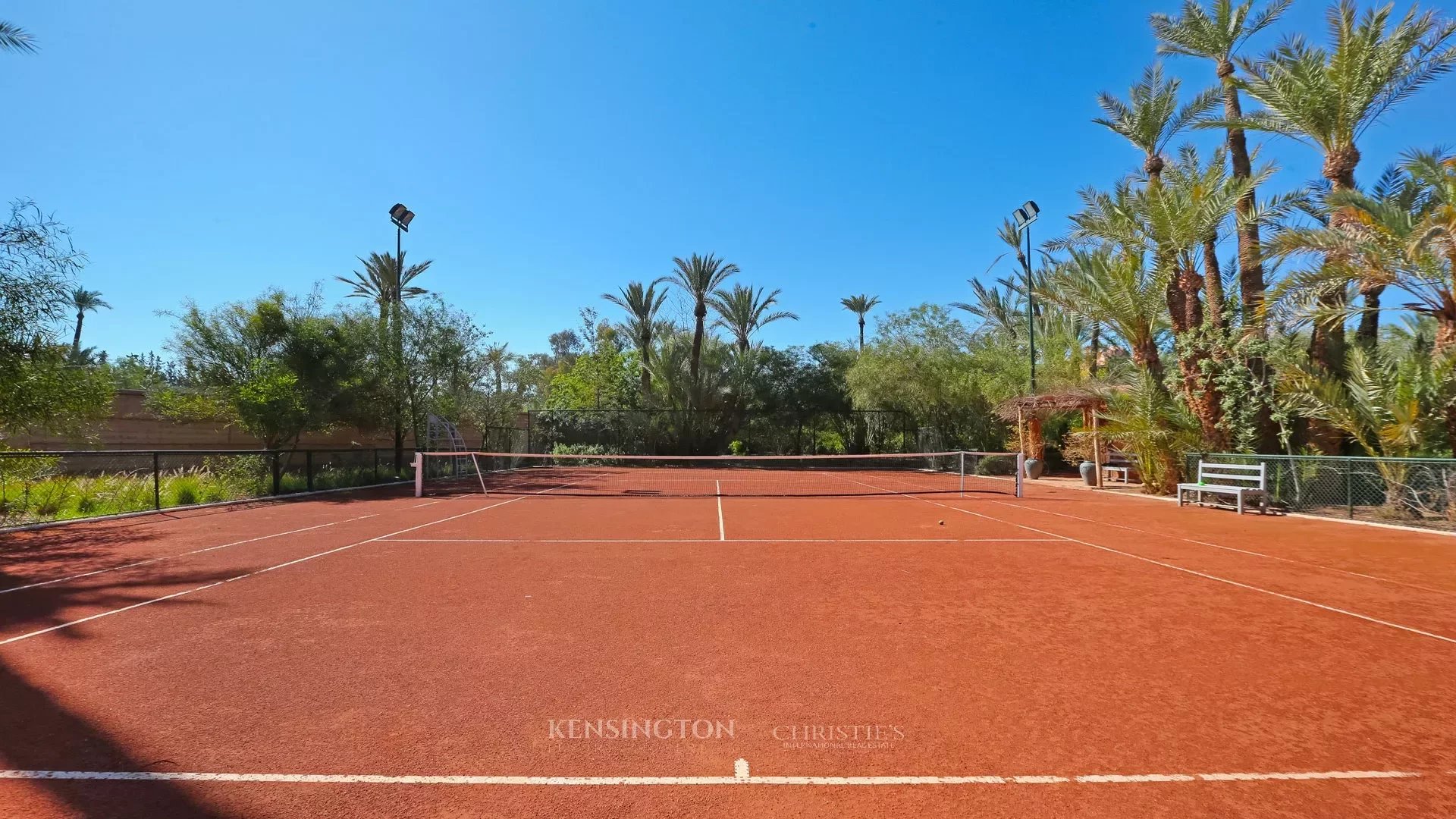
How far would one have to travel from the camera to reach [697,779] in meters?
3.45

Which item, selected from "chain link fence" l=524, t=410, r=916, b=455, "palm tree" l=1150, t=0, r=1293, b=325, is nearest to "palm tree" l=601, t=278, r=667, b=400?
"chain link fence" l=524, t=410, r=916, b=455

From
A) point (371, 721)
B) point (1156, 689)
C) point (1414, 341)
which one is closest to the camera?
point (371, 721)

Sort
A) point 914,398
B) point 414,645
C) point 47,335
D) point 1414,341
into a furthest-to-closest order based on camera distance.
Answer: point 914,398 < point 1414,341 < point 47,335 < point 414,645

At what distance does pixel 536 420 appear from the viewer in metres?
35.0

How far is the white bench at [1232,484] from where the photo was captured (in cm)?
1373

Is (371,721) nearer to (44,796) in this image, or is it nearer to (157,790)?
(157,790)

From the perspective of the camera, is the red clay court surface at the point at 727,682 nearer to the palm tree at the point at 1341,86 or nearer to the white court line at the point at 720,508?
the white court line at the point at 720,508

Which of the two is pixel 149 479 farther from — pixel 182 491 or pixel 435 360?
pixel 435 360

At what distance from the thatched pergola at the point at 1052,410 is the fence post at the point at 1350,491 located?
639 cm

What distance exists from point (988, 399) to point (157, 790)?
95.0ft

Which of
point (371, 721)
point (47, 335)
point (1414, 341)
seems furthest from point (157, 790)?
point (1414, 341)

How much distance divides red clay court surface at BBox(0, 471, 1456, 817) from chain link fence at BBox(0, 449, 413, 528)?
5277mm

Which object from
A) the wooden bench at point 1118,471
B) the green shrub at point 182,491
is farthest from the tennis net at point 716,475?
the green shrub at point 182,491

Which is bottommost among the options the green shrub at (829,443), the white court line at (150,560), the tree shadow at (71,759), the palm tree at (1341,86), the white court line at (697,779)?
the white court line at (697,779)
